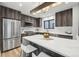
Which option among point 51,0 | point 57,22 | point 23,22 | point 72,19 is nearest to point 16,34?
point 23,22

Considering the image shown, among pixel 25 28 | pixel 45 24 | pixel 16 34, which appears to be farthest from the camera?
pixel 45 24

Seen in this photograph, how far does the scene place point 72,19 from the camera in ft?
15.4

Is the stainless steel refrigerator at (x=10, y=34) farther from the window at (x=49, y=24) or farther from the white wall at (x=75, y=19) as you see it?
the white wall at (x=75, y=19)

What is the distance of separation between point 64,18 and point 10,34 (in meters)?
3.22

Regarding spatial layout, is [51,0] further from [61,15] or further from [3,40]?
[61,15]

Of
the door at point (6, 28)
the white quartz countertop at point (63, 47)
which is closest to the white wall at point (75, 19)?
the white quartz countertop at point (63, 47)

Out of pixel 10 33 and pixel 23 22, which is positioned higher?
pixel 23 22

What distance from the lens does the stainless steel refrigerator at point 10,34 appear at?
4.33 meters

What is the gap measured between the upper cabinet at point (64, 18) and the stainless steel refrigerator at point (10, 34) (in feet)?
8.49

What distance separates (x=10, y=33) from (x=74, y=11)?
11.4 ft

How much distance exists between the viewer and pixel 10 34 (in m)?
4.66

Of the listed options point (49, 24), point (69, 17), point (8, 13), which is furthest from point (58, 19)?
point (8, 13)

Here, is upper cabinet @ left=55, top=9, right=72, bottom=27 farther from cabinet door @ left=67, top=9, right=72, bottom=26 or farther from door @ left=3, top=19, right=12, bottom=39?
door @ left=3, top=19, right=12, bottom=39

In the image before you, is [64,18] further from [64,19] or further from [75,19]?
[75,19]
